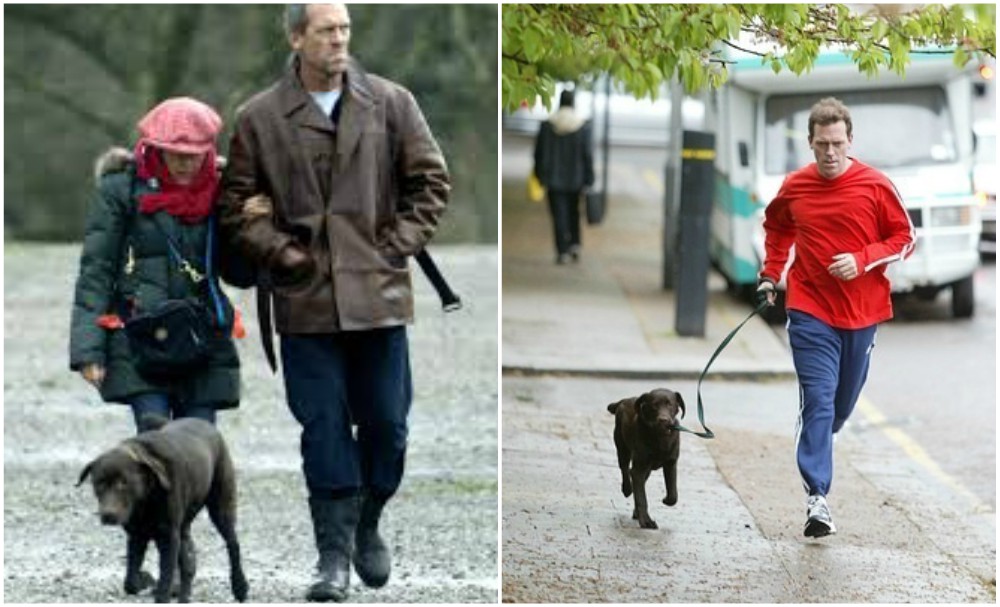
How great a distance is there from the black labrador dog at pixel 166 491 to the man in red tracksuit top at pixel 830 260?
181 centimetres

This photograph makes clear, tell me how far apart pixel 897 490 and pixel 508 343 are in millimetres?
4823

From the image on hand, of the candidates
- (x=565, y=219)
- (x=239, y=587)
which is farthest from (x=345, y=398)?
(x=565, y=219)

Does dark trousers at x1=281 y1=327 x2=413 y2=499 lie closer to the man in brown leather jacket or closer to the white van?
the man in brown leather jacket

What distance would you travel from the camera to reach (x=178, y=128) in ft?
20.5

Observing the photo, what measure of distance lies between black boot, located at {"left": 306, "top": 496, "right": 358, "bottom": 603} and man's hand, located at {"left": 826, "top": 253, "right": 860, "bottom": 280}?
1.58 meters

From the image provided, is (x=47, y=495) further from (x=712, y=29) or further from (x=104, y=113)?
(x=104, y=113)

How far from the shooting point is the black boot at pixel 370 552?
6.95 m

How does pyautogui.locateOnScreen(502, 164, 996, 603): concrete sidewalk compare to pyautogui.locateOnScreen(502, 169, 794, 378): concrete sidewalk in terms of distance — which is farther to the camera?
pyautogui.locateOnScreen(502, 169, 794, 378): concrete sidewalk

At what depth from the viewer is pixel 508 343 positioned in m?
15.1

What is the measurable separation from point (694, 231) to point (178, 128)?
286 inches

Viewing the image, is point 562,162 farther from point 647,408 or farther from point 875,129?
point 647,408

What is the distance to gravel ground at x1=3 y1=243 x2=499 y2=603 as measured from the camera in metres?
8.99

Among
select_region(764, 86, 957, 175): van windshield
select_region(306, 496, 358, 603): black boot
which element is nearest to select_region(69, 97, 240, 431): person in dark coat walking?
select_region(306, 496, 358, 603): black boot

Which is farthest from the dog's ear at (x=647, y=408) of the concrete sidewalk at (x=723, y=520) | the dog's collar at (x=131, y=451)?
the dog's collar at (x=131, y=451)
